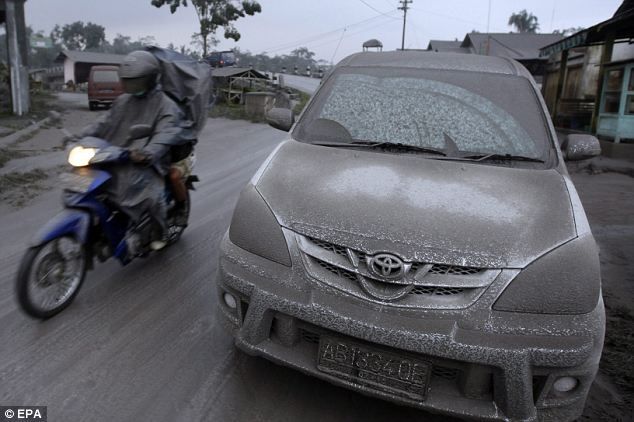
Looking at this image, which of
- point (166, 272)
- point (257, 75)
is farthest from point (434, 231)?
point (257, 75)

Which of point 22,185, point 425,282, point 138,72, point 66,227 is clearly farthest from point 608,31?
point 66,227

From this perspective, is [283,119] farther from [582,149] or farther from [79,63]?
[79,63]

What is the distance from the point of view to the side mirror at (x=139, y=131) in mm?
3475

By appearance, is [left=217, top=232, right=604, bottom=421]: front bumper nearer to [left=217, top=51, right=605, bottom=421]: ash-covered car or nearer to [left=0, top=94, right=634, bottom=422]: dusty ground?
[left=217, top=51, right=605, bottom=421]: ash-covered car

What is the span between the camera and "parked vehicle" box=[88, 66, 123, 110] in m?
20.2

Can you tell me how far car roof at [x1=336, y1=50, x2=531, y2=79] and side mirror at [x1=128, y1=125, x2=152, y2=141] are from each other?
1622 mm

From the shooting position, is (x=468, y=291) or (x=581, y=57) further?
(x=581, y=57)

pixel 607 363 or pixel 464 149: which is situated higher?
pixel 464 149

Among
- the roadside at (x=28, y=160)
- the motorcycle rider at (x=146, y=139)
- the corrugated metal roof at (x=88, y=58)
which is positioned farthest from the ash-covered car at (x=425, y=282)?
the corrugated metal roof at (x=88, y=58)

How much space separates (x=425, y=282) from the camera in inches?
80.7

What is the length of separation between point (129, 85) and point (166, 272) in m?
1.57

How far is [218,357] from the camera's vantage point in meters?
2.84

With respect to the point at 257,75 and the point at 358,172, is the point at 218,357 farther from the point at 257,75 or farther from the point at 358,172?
the point at 257,75

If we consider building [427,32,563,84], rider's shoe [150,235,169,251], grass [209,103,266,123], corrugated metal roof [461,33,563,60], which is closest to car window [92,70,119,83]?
grass [209,103,266,123]
